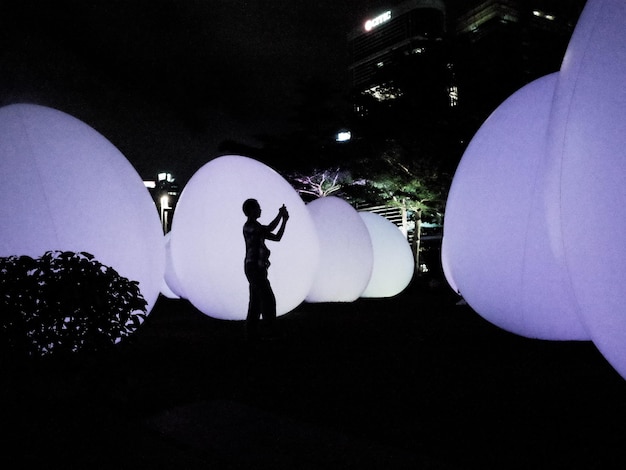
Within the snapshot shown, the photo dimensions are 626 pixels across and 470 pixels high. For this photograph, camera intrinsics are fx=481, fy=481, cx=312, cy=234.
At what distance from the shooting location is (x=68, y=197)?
4.81 metres

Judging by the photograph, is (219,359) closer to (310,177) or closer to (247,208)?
(247,208)

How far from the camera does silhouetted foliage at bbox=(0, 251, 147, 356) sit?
2922mm

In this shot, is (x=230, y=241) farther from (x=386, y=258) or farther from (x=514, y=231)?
(x=386, y=258)

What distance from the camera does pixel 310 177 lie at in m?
33.9

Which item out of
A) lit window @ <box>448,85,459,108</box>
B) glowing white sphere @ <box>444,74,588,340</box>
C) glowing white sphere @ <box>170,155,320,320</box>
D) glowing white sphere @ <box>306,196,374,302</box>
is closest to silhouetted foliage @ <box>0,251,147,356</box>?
glowing white sphere @ <box>444,74,588,340</box>

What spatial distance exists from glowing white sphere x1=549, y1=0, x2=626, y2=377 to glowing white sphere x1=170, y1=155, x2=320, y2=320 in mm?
5611

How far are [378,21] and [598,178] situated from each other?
211 feet

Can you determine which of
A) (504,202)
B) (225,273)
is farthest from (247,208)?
(504,202)

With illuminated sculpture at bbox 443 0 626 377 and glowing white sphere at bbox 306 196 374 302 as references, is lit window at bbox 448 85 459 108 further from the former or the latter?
illuminated sculpture at bbox 443 0 626 377

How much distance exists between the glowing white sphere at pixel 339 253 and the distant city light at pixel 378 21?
53.5m

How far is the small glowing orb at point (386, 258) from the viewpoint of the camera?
46.1ft

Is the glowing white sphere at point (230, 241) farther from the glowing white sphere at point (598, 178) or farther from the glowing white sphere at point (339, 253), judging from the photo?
the glowing white sphere at point (598, 178)

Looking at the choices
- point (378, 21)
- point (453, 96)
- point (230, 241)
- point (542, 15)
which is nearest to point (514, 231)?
point (230, 241)

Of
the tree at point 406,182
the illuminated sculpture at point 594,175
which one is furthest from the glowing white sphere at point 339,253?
the tree at point 406,182
